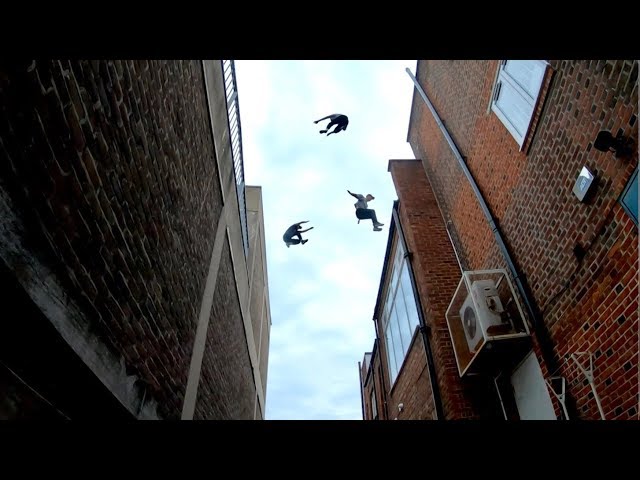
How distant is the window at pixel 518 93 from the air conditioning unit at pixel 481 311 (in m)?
2.19

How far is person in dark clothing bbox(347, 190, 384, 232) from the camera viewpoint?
9.61 m

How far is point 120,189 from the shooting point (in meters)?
2.47

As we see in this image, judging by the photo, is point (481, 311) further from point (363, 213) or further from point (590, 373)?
point (363, 213)

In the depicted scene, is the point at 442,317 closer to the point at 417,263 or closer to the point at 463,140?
the point at 417,263

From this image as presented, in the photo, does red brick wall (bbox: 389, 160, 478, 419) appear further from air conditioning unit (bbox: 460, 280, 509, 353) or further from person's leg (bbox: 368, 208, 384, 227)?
air conditioning unit (bbox: 460, 280, 509, 353)

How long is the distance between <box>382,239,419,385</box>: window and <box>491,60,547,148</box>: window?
387 centimetres

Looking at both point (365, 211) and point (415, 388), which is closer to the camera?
point (415, 388)

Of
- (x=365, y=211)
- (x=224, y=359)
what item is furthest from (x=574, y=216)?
(x=365, y=211)

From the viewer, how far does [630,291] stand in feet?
10.6

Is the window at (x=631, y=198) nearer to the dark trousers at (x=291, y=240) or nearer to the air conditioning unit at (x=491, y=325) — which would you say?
the air conditioning unit at (x=491, y=325)

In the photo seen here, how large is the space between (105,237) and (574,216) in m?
4.56

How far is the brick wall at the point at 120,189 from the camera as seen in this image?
1664 mm
